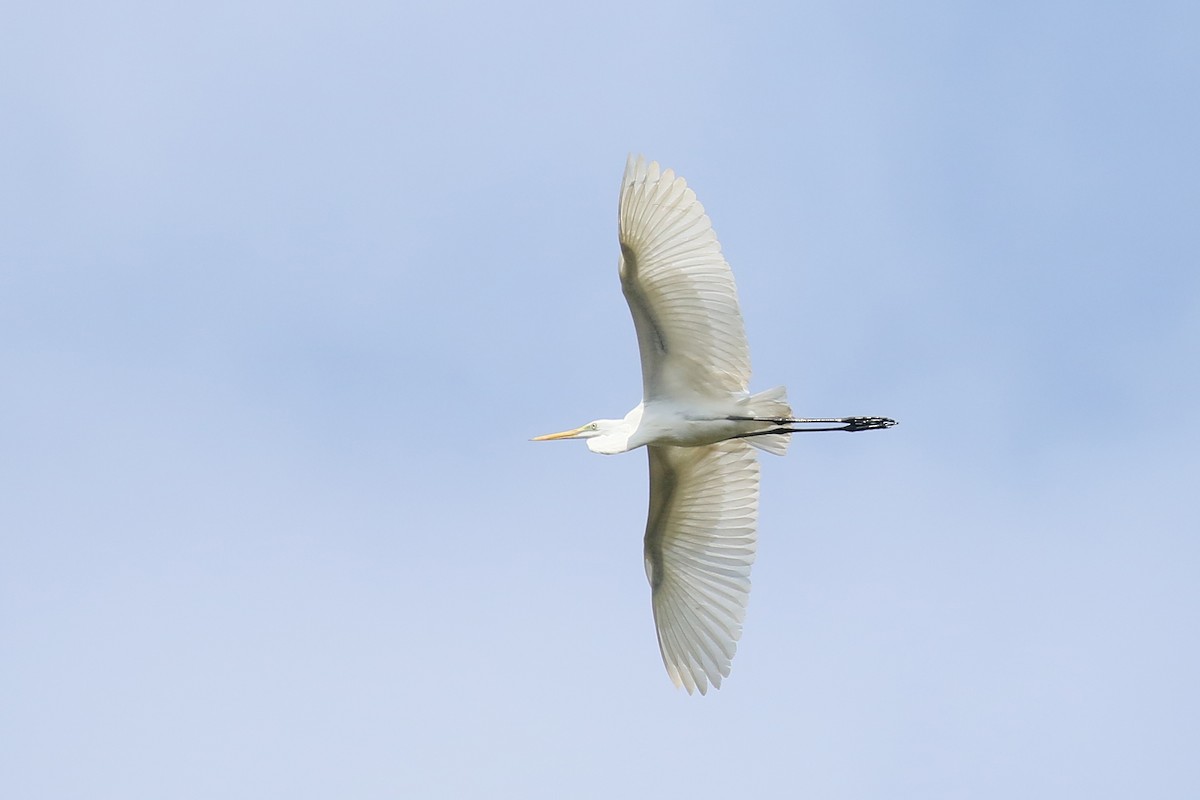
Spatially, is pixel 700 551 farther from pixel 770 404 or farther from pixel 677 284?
pixel 677 284

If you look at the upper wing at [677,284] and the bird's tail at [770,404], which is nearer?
the upper wing at [677,284]

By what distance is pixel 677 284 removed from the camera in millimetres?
12531

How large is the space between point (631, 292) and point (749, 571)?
8.00ft

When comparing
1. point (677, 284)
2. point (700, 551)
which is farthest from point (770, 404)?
point (700, 551)

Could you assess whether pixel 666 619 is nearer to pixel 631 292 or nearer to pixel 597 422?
pixel 597 422

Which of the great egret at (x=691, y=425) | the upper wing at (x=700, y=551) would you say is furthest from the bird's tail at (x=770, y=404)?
the upper wing at (x=700, y=551)

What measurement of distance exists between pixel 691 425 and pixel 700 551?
1157mm

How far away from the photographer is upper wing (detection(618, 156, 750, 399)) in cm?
1236

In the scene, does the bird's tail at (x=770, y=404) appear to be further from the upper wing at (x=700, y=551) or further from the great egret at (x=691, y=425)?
the upper wing at (x=700, y=551)

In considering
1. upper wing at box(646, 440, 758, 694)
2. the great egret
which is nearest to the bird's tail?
the great egret

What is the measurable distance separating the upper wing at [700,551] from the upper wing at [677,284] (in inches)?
37.1

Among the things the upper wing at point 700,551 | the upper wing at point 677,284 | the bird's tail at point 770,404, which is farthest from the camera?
the upper wing at point 700,551

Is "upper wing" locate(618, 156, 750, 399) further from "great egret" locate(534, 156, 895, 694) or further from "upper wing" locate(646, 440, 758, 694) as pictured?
"upper wing" locate(646, 440, 758, 694)

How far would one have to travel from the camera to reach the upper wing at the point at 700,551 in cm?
1338
